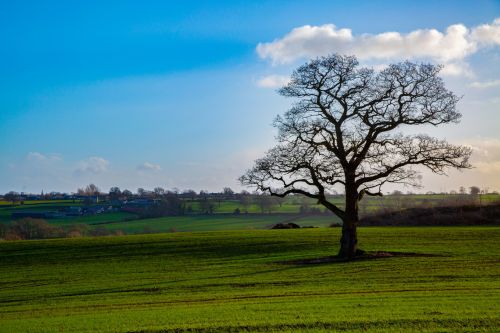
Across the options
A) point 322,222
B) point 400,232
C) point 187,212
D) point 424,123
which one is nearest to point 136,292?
point 424,123

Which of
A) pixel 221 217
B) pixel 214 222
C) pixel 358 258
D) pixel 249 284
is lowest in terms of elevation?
pixel 249 284

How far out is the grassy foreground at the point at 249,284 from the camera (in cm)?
1627

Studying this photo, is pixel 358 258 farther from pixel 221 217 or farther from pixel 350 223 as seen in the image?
pixel 221 217

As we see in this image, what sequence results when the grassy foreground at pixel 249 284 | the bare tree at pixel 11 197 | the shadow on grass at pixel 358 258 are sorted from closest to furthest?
the grassy foreground at pixel 249 284
the shadow on grass at pixel 358 258
the bare tree at pixel 11 197

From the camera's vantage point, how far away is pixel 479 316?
1534cm

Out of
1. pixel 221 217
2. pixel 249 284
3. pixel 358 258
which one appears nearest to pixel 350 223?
pixel 358 258

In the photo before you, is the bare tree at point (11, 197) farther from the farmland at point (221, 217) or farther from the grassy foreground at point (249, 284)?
the grassy foreground at point (249, 284)

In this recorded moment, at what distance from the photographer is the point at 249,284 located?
91.1 ft

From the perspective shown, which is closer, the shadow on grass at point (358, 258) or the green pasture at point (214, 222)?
the shadow on grass at point (358, 258)

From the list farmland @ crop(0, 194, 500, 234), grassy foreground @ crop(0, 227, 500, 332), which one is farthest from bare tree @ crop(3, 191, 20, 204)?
grassy foreground @ crop(0, 227, 500, 332)

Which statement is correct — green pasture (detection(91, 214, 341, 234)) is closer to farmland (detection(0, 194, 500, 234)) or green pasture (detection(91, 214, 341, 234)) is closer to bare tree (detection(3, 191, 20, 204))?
farmland (detection(0, 194, 500, 234))

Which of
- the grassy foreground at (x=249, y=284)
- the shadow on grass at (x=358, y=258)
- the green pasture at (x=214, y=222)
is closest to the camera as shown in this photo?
the grassy foreground at (x=249, y=284)

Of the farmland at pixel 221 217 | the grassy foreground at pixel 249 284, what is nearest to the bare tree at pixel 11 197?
the farmland at pixel 221 217

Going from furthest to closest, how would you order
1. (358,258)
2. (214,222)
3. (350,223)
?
(214,222), (350,223), (358,258)
